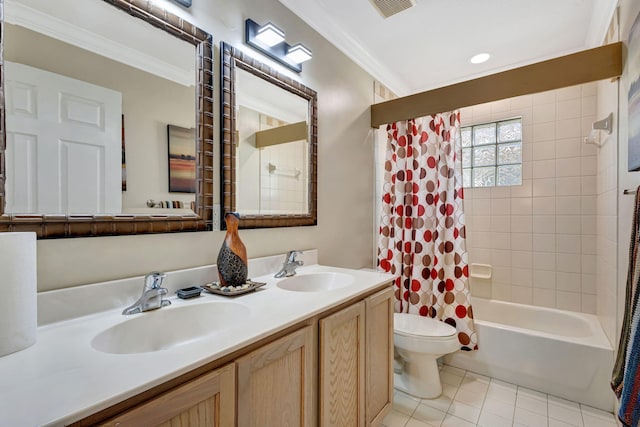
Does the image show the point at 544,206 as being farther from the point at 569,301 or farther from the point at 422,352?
the point at 422,352

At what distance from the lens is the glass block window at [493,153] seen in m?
2.77

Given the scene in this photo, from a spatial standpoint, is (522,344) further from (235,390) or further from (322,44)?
(322,44)

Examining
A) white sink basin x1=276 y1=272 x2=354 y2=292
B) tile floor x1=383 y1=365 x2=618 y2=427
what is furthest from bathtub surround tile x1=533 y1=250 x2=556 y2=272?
white sink basin x1=276 y1=272 x2=354 y2=292

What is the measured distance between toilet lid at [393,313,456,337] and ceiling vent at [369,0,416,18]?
2.00 metres

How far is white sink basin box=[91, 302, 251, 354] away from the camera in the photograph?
34.4 inches

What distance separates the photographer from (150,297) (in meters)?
0.99

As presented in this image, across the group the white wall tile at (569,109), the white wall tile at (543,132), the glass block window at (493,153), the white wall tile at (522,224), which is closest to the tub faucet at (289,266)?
the glass block window at (493,153)

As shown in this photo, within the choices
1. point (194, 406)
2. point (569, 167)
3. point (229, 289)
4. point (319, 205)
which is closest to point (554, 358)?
Answer: point (569, 167)

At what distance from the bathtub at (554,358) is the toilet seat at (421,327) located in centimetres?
36

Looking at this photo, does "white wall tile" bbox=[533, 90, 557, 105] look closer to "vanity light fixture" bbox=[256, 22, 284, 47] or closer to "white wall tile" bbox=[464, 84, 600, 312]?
"white wall tile" bbox=[464, 84, 600, 312]

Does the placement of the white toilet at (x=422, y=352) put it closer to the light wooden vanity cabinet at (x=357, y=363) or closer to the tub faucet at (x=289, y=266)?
the light wooden vanity cabinet at (x=357, y=363)

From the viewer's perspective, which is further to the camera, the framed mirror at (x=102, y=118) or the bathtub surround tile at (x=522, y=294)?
the bathtub surround tile at (x=522, y=294)

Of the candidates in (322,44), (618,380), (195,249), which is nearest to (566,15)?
(322,44)

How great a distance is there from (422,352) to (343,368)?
2.96 feet
